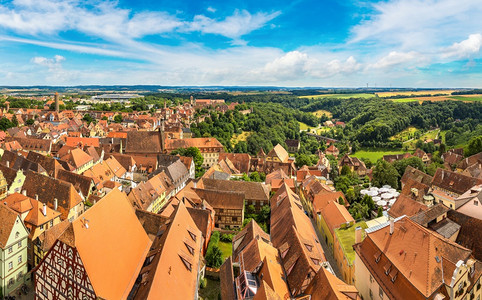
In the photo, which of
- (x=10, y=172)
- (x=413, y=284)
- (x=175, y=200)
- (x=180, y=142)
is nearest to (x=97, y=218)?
(x=175, y=200)

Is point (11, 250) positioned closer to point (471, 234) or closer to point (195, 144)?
point (471, 234)

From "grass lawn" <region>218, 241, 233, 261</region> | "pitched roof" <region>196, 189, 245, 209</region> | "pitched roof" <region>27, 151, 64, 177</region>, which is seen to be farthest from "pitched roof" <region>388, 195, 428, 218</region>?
"pitched roof" <region>27, 151, 64, 177</region>

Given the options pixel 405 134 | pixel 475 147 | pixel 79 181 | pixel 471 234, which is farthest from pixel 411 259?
pixel 405 134

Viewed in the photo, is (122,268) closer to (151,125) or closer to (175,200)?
(175,200)

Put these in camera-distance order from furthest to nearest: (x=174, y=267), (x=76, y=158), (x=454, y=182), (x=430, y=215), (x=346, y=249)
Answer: (x=76, y=158)
(x=454, y=182)
(x=346, y=249)
(x=430, y=215)
(x=174, y=267)

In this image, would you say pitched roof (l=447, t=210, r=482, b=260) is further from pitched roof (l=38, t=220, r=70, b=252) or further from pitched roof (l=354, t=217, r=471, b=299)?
pitched roof (l=38, t=220, r=70, b=252)
